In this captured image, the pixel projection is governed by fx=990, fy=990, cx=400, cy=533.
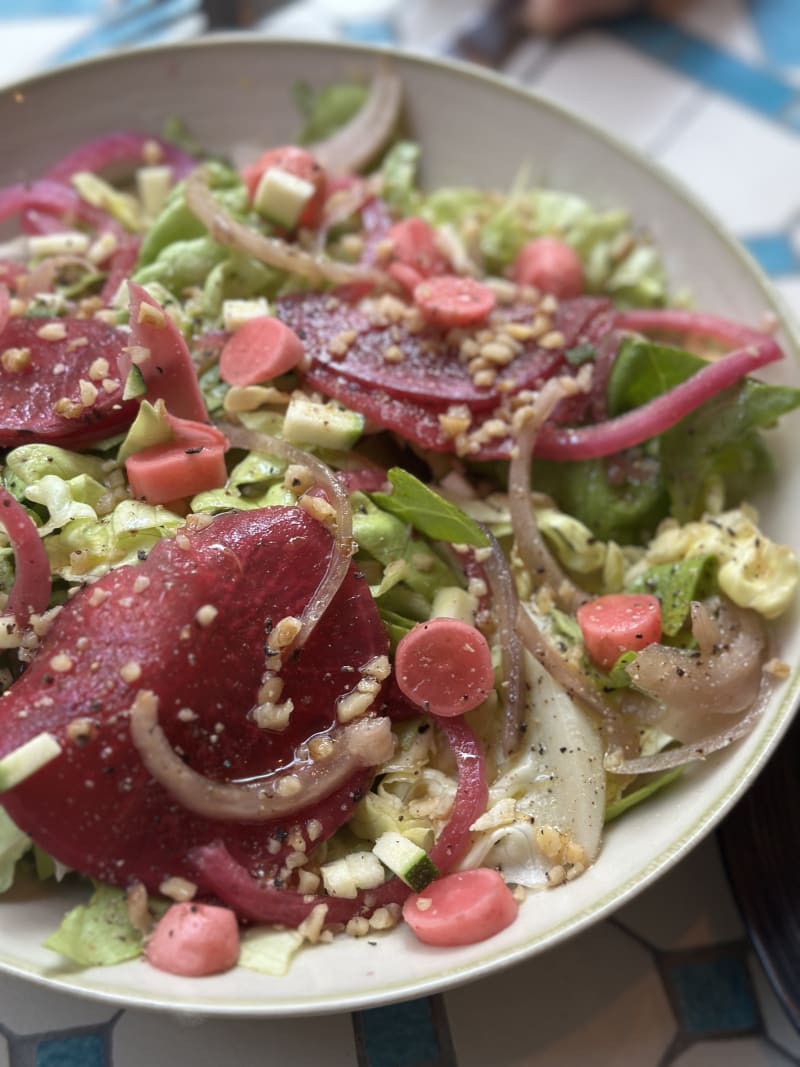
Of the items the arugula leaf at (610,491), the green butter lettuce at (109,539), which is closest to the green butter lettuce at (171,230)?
the green butter lettuce at (109,539)

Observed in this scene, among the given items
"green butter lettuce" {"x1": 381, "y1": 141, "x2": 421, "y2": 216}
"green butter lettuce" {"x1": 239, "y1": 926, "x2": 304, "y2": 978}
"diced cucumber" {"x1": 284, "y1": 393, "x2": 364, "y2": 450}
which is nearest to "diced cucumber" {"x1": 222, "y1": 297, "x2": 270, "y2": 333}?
"diced cucumber" {"x1": 284, "y1": 393, "x2": 364, "y2": 450}

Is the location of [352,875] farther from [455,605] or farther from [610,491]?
[610,491]

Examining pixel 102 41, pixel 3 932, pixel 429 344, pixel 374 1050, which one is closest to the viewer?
pixel 3 932

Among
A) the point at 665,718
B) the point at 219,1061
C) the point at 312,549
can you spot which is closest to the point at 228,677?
the point at 312,549

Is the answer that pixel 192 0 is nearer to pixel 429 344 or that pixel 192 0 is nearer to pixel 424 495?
pixel 429 344

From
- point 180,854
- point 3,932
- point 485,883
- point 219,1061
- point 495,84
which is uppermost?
point 495,84

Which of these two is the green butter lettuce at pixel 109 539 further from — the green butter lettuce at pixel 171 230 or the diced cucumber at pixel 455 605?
the green butter lettuce at pixel 171 230
